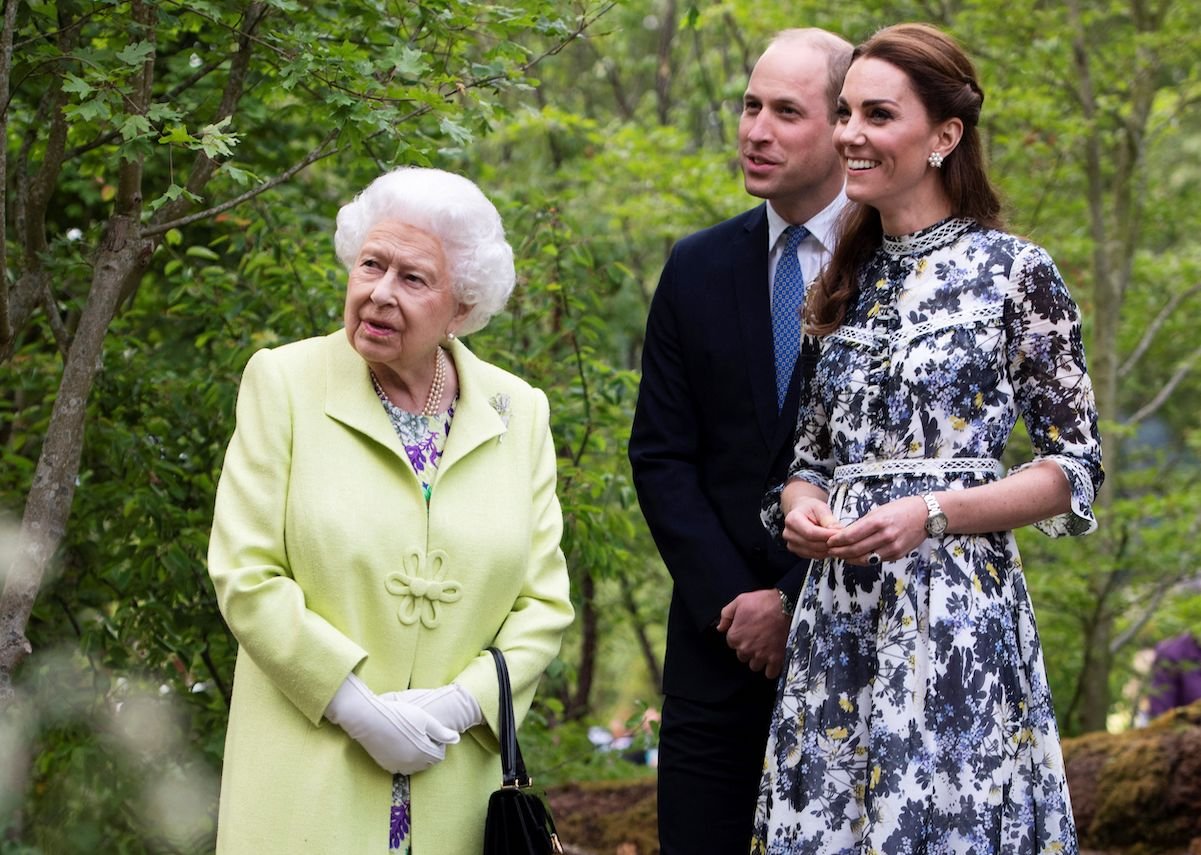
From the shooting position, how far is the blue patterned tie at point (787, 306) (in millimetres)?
3189

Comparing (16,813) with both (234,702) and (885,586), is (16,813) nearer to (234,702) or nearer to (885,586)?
Answer: (234,702)

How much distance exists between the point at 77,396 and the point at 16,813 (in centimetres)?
139

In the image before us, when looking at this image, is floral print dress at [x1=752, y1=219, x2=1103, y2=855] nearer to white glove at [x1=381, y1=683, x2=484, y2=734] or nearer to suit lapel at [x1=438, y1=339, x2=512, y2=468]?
white glove at [x1=381, y1=683, x2=484, y2=734]

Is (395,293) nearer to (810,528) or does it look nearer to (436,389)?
(436,389)

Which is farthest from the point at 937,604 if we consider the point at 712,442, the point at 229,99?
the point at 229,99

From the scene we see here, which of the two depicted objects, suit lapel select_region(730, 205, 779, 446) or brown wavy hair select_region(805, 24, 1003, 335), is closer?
brown wavy hair select_region(805, 24, 1003, 335)

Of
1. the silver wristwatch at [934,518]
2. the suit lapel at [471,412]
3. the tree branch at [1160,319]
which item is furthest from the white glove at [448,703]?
the tree branch at [1160,319]

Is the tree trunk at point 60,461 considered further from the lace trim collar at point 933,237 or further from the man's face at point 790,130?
the lace trim collar at point 933,237

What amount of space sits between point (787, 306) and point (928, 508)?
0.83 meters

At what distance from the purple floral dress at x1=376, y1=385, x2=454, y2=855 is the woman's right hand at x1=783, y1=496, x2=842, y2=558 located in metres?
0.71

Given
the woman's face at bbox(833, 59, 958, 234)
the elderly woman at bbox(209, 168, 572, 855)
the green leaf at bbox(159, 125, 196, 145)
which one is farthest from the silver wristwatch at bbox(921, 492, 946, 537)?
the green leaf at bbox(159, 125, 196, 145)

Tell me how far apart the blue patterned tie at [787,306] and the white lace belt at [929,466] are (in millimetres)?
490

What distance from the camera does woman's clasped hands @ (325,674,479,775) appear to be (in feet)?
8.41

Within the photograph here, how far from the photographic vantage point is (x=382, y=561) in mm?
2672
